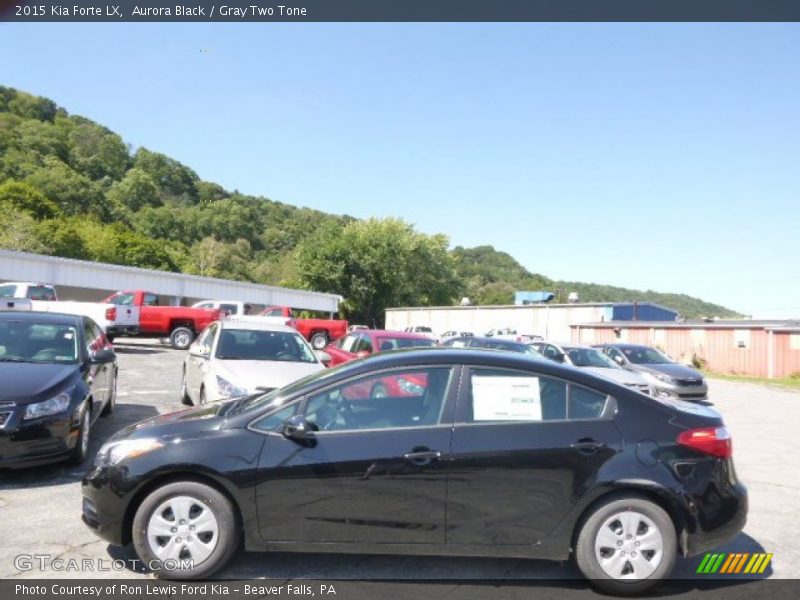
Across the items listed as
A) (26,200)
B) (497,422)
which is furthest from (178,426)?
(26,200)

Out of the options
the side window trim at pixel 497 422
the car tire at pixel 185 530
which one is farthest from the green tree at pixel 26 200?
the side window trim at pixel 497 422

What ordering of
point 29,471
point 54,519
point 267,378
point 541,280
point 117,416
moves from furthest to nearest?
1. point 541,280
2. point 117,416
3. point 267,378
4. point 29,471
5. point 54,519

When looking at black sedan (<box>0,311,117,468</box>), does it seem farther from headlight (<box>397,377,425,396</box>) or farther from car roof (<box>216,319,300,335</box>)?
headlight (<box>397,377,425,396</box>)

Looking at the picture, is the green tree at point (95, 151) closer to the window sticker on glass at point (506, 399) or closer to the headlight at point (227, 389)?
the headlight at point (227, 389)

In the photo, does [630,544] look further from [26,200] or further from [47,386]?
[26,200]

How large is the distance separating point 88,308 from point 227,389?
14.4 m

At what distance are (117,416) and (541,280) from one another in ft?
424

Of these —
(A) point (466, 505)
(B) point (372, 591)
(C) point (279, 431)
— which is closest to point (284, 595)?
(B) point (372, 591)

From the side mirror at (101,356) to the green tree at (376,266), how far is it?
190 feet

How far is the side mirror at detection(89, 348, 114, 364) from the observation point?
7.54 m

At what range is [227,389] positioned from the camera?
7758mm

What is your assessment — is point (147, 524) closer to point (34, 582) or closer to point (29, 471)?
point (34, 582)

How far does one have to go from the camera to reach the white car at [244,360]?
25.7ft

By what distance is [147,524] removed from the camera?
13.5 feet
